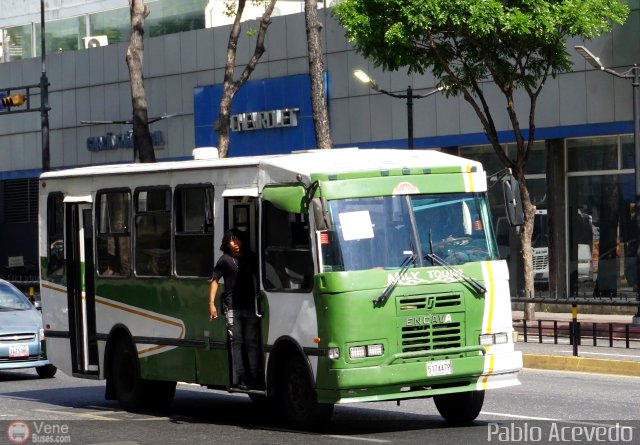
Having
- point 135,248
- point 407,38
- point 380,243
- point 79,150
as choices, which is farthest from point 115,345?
point 79,150

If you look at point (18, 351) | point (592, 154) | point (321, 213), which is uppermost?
point (592, 154)

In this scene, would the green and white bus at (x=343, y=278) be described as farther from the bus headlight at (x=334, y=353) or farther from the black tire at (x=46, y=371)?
the black tire at (x=46, y=371)

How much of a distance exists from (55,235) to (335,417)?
4966mm

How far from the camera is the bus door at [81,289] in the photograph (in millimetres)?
17891

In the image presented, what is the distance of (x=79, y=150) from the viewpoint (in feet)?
175

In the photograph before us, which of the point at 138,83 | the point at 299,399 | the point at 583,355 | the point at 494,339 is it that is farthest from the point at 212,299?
the point at 138,83

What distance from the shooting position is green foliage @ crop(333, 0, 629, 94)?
29297 millimetres

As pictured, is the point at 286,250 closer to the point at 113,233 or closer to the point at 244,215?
the point at 244,215

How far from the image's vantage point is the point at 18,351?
2153cm

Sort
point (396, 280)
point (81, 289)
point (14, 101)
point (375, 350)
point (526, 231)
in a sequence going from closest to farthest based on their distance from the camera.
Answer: point (375, 350) → point (396, 280) → point (81, 289) → point (526, 231) → point (14, 101)

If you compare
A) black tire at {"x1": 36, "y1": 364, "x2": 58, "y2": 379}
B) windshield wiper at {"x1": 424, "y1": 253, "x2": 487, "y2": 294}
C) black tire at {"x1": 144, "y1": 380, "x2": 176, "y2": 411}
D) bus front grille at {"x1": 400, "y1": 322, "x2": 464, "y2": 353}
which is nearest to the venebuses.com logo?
black tire at {"x1": 144, "y1": 380, "x2": 176, "y2": 411}

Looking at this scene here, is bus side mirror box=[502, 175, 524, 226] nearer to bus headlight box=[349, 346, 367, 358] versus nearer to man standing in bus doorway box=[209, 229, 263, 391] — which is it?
bus headlight box=[349, 346, 367, 358]

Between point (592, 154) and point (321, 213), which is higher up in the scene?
point (592, 154)

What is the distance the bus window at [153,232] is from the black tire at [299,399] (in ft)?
8.09
